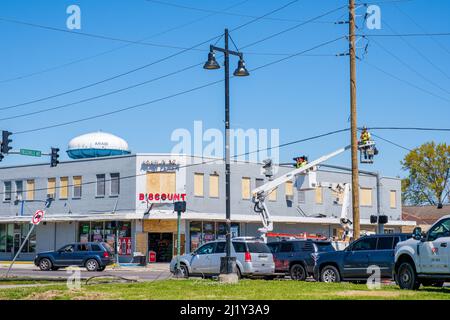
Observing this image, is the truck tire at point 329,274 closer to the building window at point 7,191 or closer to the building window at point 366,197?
the building window at point 7,191

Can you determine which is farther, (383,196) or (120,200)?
(383,196)

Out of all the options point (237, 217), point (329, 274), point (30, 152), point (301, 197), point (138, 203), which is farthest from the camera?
point (301, 197)

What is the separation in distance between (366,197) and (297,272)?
3635 cm

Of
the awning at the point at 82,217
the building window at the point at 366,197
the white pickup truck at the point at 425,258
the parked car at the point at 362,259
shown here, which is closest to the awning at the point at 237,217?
the awning at the point at 82,217

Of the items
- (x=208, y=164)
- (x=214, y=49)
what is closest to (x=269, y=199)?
(x=208, y=164)

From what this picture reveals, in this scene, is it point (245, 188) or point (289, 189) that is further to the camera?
point (289, 189)

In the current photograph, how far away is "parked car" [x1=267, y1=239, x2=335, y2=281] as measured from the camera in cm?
2761

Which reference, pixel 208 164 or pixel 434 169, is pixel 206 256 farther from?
pixel 434 169

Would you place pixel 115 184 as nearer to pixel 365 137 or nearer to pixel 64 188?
pixel 64 188

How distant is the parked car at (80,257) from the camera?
38.7m

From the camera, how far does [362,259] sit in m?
23.9

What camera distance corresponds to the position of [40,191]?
54719mm

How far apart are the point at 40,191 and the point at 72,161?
12.6ft

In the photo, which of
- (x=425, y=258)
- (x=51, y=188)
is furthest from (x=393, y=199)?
(x=425, y=258)
